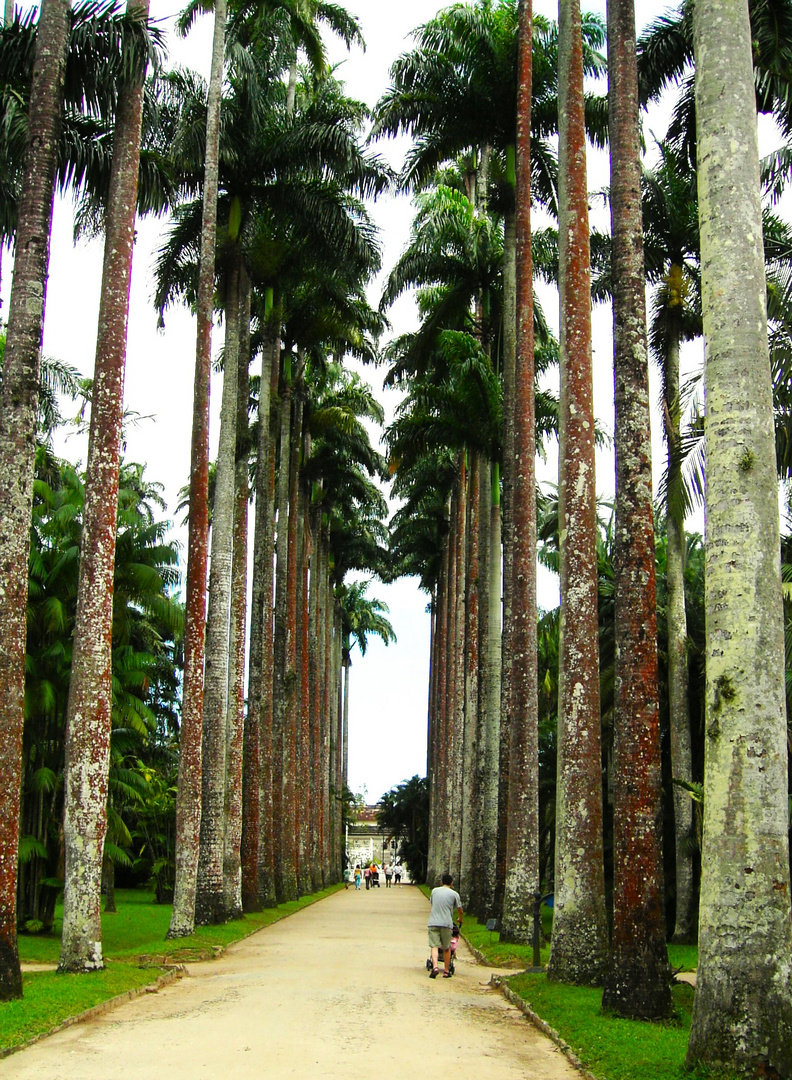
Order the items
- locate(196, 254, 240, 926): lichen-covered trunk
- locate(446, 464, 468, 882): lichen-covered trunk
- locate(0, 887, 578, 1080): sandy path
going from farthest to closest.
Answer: locate(446, 464, 468, 882): lichen-covered trunk < locate(196, 254, 240, 926): lichen-covered trunk < locate(0, 887, 578, 1080): sandy path

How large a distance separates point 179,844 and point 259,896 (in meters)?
9.30

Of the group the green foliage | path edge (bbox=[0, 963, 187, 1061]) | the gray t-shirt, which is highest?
the gray t-shirt

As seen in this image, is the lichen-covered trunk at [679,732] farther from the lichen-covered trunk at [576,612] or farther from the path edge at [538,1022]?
the lichen-covered trunk at [576,612]

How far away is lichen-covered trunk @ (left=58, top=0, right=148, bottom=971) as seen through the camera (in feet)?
45.2

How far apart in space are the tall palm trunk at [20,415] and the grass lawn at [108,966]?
2.18 feet

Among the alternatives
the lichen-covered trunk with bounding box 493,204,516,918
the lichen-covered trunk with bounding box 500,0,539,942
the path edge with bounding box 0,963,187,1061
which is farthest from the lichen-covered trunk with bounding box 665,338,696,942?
the path edge with bounding box 0,963,187,1061

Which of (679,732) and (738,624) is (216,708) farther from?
(738,624)

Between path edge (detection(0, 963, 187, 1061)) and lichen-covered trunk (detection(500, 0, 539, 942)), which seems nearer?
path edge (detection(0, 963, 187, 1061))

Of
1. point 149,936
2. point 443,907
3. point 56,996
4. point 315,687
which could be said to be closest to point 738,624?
point 56,996

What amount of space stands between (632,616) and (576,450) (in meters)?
3.28

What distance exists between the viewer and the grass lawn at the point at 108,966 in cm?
1017

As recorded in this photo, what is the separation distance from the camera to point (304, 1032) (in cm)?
1010

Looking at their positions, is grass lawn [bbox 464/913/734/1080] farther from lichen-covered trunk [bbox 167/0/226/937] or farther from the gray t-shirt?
lichen-covered trunk [bbox 167/0/226/937]

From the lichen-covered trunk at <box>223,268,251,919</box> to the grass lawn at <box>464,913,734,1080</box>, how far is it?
10.7 m
